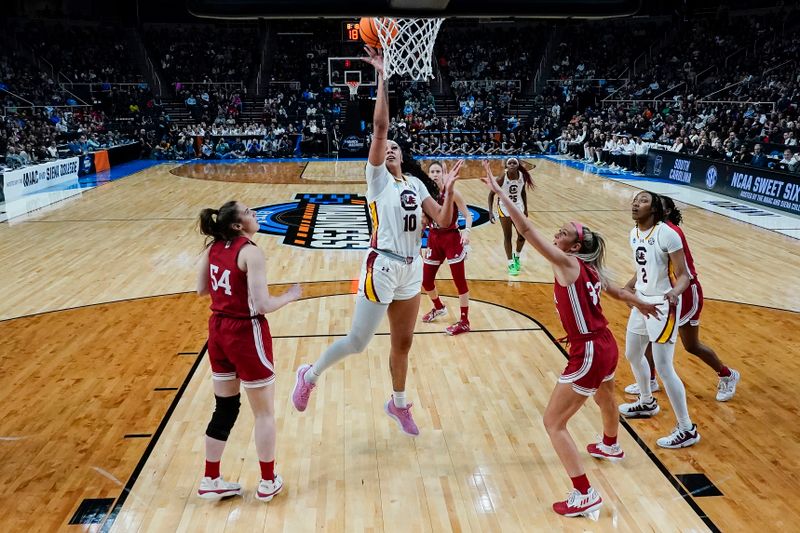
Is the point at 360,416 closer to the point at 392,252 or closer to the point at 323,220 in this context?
the point at 392,252

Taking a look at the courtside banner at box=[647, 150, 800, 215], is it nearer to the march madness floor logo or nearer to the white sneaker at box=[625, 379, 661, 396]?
the march madness floor logo

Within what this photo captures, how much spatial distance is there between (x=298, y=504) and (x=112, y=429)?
186cm

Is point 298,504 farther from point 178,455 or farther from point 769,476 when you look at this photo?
point 769,476

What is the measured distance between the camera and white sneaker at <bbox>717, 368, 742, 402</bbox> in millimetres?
5727

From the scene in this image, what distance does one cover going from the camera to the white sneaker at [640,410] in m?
5.39

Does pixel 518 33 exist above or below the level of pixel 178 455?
above

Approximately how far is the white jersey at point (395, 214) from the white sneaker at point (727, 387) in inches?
116

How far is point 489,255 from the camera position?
11.0 metres

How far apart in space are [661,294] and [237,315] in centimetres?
300

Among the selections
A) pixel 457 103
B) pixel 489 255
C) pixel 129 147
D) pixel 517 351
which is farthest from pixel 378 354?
pixel 457 103

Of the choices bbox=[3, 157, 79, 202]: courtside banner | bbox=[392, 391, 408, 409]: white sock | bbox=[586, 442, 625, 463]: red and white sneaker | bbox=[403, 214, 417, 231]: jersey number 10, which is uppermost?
bbox=[403, 214, 417, 231]: jersey number 10

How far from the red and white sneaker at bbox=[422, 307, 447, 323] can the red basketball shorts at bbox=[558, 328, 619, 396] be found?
3740 millimetres

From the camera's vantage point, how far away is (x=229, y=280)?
3896 millimetres

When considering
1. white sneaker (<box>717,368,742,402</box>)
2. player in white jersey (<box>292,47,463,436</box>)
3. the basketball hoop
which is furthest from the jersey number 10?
the basketball hoop
